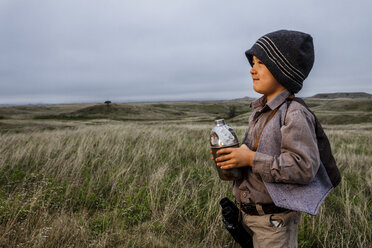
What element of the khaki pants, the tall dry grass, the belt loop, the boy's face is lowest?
the tall dry grass

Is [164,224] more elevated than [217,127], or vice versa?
[217,127]

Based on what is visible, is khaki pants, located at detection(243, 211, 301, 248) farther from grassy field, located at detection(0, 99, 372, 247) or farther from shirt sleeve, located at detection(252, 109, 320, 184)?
grassy field, located at detection(0, 99, 372, 247)

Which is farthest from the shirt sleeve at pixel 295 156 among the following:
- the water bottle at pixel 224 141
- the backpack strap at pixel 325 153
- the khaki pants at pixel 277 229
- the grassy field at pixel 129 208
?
the grassy field at pixel 129 208

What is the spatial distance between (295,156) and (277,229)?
1.98 feet

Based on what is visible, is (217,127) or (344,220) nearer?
(217,127)

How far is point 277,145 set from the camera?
60.5 inches

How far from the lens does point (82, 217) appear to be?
8.95 ft

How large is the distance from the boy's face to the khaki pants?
0.92m

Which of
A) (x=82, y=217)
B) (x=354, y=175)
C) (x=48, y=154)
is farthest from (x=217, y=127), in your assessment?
(x=48, y=154)

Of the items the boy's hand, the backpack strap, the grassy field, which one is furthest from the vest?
the grassy field

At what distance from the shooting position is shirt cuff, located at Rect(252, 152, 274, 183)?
144cm

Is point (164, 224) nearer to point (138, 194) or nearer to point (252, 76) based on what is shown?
point (138, 194)

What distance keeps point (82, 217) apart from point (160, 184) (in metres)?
1.29

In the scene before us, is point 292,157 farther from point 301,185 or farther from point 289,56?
point 289,56
